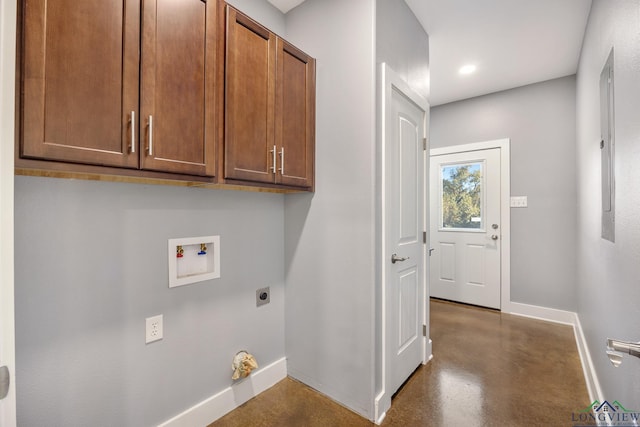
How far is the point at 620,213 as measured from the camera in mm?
1311

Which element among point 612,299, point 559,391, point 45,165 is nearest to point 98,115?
point 45,165

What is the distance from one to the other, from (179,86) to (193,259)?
0.91m

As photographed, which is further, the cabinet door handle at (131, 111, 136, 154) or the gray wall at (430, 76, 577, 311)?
the gray wall at (430, 76, 577, 311)

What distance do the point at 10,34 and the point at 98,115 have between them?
0.34 metres

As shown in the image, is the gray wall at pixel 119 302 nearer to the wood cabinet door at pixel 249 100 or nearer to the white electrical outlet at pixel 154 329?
the white electrical outlet at pixel 154 329

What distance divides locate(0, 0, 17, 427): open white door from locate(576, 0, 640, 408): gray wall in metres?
1.92

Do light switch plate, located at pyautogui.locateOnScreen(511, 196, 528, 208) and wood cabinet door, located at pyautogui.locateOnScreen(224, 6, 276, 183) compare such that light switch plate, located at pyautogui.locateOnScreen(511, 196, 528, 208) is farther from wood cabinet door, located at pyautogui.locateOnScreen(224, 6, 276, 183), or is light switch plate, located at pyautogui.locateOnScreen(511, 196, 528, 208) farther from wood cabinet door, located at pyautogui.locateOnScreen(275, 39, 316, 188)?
wood cabinet door, located at pyautogui.locateOnScreen(224, 6, 276, 183)

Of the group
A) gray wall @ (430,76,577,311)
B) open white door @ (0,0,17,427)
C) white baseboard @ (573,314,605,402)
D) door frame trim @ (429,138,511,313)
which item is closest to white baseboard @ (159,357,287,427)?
open white door @ (0,0,17,427)

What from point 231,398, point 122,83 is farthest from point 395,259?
point 122,83

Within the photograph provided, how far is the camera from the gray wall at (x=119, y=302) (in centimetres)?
116

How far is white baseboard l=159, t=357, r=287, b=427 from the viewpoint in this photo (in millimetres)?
1611

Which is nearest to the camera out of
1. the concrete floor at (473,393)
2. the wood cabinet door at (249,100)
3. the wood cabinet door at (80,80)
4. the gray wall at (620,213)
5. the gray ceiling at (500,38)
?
the wood cabinet door at (80,80)

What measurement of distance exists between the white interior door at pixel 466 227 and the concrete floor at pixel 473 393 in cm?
97

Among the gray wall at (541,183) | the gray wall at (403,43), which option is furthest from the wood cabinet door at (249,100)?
the gray wall at (541,183)
